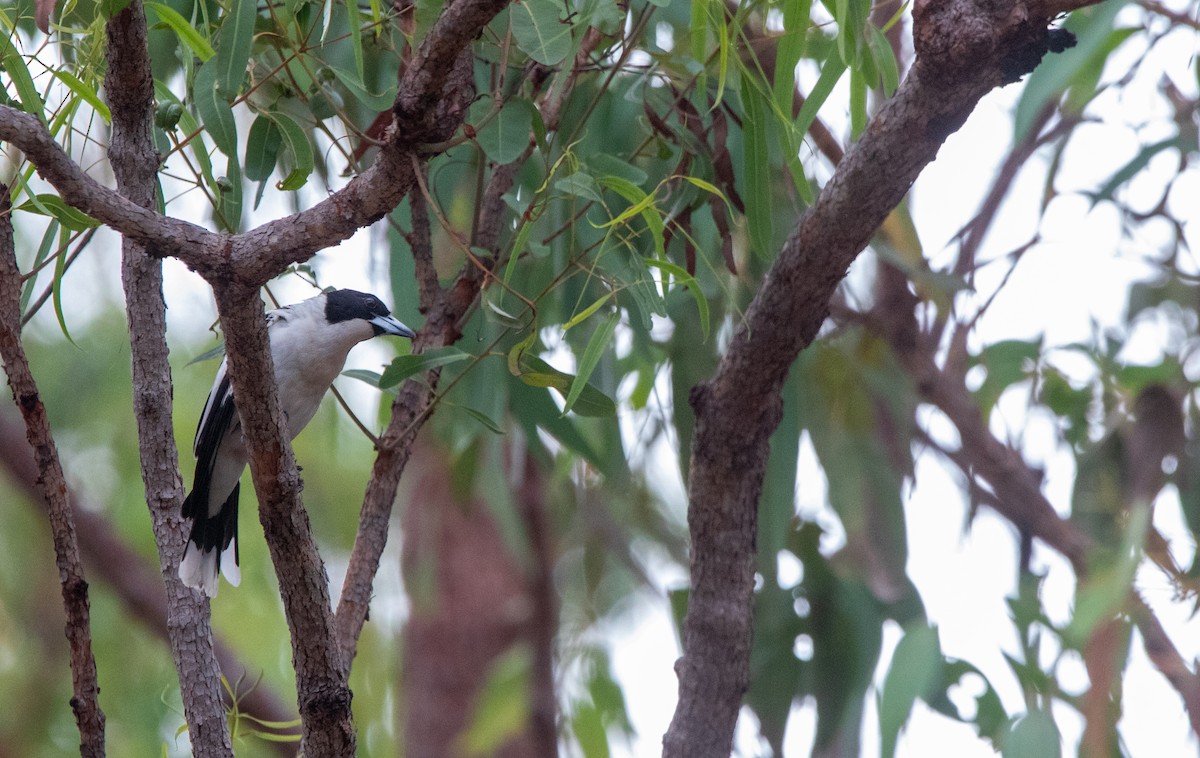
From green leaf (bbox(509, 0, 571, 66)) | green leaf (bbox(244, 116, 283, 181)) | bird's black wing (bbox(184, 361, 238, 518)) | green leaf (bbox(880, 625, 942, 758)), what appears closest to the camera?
green leaf (bbox(509, 0, 571, 66))

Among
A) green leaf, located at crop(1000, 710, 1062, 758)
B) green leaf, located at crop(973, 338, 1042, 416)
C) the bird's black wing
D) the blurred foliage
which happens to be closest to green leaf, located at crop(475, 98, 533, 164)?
the blurred foliage

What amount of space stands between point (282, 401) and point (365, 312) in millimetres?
289

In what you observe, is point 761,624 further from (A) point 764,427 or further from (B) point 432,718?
(B) point 432,718

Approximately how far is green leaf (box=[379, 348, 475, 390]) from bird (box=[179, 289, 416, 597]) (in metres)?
0.88

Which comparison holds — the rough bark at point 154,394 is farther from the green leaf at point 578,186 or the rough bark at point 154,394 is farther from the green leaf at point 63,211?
the green leaf at point 578,186

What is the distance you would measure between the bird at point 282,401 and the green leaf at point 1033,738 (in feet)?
5.42

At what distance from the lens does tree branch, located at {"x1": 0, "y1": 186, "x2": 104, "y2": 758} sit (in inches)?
72.6

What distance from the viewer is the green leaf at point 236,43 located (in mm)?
1728

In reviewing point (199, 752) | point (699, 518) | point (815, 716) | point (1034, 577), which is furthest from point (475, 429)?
point (1034, 577)

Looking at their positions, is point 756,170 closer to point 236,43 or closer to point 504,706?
point 236,43

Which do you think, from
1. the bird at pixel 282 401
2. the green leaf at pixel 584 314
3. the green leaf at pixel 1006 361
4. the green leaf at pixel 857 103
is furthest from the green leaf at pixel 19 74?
the green leaf at pixel 1006 361

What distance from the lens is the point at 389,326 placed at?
2873mm

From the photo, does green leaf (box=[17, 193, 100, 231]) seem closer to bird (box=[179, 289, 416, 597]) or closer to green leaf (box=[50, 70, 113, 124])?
green leaf (box=[50, 70, 113, 124])

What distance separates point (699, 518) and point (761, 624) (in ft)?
3.02
